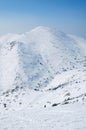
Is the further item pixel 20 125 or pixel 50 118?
pixel 50 118

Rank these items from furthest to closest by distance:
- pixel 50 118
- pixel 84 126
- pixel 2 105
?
pixel 2 105 < pixel 50 118 < pixel 84 126

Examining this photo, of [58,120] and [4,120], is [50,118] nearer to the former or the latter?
[58,120]

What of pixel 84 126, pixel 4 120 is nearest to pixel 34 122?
pixel 4 120

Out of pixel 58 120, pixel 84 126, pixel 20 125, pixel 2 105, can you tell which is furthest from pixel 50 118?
pixel 2 105

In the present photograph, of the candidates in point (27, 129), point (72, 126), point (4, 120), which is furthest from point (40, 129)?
point (4, 120)

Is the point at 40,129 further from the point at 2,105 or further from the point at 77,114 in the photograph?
the point at 2,105

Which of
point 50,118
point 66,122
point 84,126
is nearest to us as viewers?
point 84,126

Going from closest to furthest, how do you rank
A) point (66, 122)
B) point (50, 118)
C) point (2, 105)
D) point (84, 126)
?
point (84, 126), point (66, 122), point (50, 118), point (2, 105)

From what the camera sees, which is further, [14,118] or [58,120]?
[14,118]
